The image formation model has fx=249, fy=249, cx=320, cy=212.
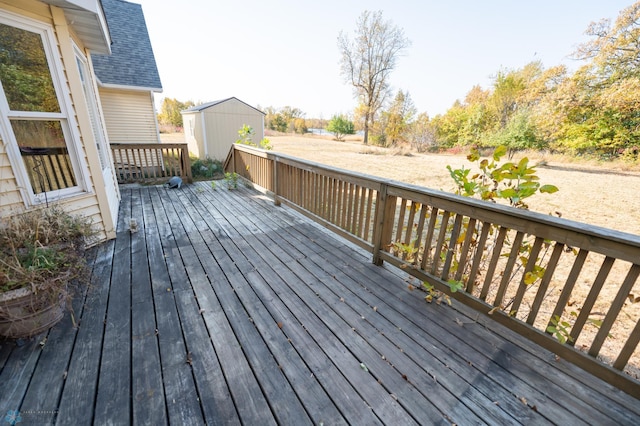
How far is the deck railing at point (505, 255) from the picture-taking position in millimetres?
1363

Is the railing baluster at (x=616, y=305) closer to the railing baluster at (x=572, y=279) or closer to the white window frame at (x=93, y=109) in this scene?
the railing baluster at (x=572, y=279)

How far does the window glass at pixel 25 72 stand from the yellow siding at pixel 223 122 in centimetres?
708

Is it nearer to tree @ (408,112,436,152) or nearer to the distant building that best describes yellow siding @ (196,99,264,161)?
the distant building

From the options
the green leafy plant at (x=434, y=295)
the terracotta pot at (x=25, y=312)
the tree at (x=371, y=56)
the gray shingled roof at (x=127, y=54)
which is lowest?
the green leafy plant at (x=434, y=295)

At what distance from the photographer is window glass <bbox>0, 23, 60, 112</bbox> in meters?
2.14

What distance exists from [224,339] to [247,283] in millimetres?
647

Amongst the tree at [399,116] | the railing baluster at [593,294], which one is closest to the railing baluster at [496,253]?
the railing baluster at [593,294]

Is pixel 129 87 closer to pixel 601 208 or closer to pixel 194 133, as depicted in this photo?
pixel 194 133

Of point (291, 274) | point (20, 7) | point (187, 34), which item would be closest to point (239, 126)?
point (187, 34)

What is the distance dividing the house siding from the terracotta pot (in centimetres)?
114

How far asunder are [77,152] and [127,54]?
7.14 metres

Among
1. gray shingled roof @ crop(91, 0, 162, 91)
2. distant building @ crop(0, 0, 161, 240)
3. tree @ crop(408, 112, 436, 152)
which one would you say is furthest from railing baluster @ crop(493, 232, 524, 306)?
tree @ crop(408, 112, 436, 152)

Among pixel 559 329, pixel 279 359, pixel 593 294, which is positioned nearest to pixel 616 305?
pixel 593 294

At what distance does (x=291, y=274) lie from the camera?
245 centimetres
